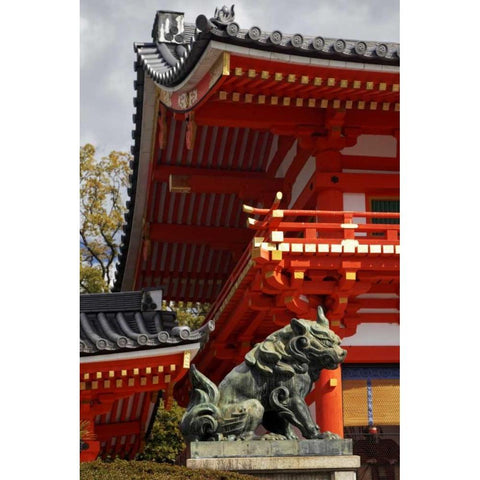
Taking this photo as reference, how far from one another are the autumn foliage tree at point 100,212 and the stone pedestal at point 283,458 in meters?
19.8

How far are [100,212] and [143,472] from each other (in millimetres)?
21537

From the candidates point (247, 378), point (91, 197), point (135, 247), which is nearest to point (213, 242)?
point (135, 247)

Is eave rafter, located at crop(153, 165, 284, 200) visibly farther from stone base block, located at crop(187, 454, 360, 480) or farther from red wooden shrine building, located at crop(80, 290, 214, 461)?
stone base block, located at crop(187, 454, 360, 480)

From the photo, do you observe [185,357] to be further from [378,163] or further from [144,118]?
[144,118]

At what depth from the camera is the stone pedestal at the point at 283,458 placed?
7367 mm

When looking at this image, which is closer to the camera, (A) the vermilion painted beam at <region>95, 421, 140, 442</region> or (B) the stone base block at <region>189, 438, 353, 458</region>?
(B) the stone base block at <region>189, 438, 353, 458</region>

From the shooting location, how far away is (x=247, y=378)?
25.8ft

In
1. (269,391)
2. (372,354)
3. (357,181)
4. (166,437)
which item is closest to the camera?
(269,391)

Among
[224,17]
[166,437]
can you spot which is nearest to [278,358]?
[224,17]

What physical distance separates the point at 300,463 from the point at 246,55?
5.88m

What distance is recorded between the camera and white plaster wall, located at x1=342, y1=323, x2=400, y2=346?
13.7 m

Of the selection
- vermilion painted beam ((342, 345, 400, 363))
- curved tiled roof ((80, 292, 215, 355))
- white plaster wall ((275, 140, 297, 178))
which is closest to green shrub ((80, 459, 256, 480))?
curved tiled roof ((80, 292, 215, 355))

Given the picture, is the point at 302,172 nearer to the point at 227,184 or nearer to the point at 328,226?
the point at 227,184

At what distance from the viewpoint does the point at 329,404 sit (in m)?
12.9
